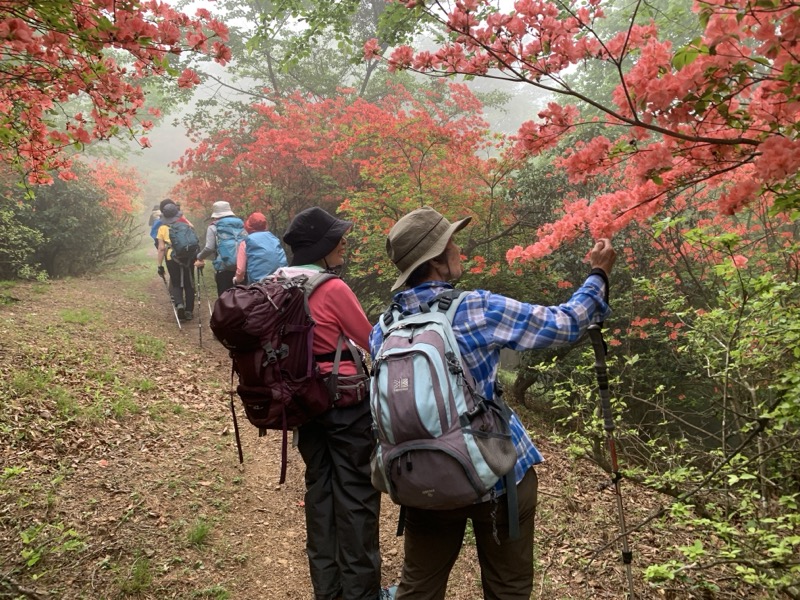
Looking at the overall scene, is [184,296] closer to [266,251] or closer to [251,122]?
[266,251]

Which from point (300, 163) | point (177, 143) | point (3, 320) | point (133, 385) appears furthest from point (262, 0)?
point (177, 143)

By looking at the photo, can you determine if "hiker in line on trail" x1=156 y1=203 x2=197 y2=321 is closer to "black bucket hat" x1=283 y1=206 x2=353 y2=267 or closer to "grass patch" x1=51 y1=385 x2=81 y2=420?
"grass patch" x1=51 y1=385 x2=81 y2=420

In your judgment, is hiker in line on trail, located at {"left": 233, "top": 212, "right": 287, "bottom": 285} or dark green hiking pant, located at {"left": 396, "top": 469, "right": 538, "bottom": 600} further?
hiker in line on trail, located at {"left": 233, "top": 212, "right": 287, "bottom": 285}

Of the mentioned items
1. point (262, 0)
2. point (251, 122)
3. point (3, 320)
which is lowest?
point (3, 320)

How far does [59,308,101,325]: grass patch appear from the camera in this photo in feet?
24.9

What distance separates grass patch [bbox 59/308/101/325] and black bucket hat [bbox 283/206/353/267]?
6.38m

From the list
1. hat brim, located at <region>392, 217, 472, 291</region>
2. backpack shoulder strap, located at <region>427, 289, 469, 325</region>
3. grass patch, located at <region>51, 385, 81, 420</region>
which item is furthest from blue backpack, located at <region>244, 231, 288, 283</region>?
backpack shoulder strap, located at <region>427, 289, 469, 325</region>

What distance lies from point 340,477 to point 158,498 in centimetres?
223

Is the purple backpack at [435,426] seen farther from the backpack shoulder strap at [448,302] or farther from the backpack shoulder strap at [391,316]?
the backpack shoulder strap at [391,316]

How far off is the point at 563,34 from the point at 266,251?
3.88 m

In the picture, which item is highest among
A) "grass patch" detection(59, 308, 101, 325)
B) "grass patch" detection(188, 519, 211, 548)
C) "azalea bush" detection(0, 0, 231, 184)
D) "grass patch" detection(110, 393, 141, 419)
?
"azalea bush" detection(0, 0, 231, 184)

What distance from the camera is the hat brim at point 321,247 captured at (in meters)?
2.88

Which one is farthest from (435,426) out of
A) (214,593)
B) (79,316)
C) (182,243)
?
(182,243)

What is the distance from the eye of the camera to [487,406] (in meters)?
1.82
